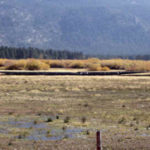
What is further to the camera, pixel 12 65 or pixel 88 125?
pixel 12 65

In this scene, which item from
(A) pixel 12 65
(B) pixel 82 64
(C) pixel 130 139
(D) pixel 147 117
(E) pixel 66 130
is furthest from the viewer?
(B) pixel 82 64

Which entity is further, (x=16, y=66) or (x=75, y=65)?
(x=75, y=65)

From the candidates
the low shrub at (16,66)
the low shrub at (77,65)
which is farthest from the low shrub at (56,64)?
the low shrub at (16,66)

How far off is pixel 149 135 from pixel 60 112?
860 cm

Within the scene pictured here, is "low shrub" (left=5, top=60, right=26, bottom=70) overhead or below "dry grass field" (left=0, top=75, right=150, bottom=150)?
overhead

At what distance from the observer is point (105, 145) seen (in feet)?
60.7

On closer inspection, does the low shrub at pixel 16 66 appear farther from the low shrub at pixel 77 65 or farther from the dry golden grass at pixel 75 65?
the low shrub at pixel 77 65

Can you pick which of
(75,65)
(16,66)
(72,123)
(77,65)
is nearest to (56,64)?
(75,65)

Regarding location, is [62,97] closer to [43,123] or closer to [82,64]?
[43,123]

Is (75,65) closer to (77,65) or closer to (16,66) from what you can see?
(77,65)

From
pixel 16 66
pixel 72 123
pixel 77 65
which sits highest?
pixel 16 66

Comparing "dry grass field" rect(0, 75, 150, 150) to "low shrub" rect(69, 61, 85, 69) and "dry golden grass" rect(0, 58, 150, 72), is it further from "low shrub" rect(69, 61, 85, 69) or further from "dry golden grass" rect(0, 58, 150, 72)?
"low shrub" rect(69, 61, 85, 69)

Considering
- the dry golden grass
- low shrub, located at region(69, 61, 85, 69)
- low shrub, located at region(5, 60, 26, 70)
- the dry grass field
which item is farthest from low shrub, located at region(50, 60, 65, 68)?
the dry grass field

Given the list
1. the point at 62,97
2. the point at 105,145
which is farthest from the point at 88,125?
the point at 62,97
